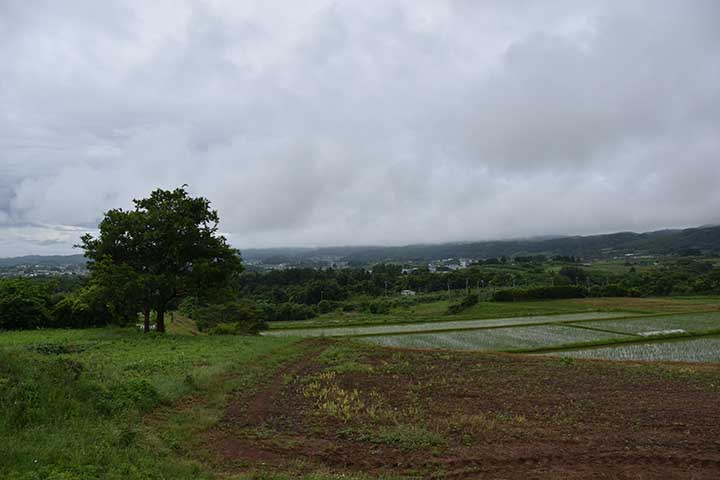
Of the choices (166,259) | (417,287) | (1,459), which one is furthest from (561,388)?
(417,287)

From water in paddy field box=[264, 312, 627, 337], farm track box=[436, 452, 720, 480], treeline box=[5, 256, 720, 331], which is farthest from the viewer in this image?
water in paddy field box=[264, 312, 627, 337]

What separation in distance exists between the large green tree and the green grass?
6790 millimetres

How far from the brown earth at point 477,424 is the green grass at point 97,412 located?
4.17 ft

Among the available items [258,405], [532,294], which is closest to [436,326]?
[258,405]

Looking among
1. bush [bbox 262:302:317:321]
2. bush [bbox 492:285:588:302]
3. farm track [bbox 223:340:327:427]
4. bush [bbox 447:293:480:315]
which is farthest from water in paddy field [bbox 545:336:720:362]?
bush [bbox 262:302:317:321]

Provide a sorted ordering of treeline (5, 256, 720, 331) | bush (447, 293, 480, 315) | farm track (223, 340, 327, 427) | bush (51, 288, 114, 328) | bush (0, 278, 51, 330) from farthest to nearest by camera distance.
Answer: bush (447, 293, 480, 315)
bush (51, 288, 114, 328)
treeline (5, 256, 720, 331)
bush (0, 278, 51, 330)
farm track (223, 340, 327, 427)

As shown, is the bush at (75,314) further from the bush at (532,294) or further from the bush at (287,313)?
the bush at (532,294)

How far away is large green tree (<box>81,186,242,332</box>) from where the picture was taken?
2364 centimetres

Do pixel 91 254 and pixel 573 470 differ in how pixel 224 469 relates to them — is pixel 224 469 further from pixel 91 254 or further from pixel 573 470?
pixel 91 254

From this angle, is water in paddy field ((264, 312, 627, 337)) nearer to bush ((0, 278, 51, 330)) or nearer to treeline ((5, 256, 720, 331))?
treeline ((5, 256, 720, 331))

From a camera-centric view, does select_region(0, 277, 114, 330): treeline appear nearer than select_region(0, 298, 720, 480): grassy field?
No

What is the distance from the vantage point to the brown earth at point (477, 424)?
→ 8.04 metres

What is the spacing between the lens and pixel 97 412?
926 cm

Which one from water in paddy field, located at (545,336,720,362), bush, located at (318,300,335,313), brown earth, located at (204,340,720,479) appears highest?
brown earth, located at (204,340,720,479)
